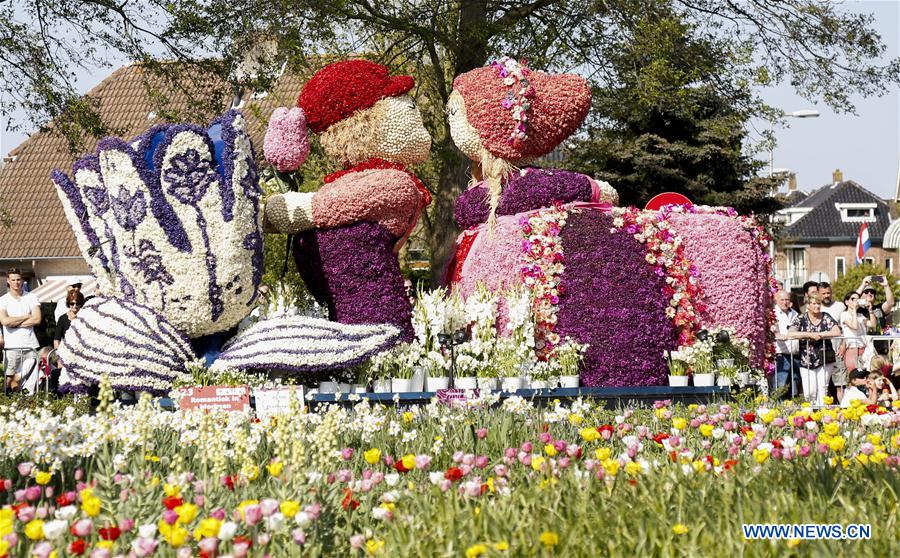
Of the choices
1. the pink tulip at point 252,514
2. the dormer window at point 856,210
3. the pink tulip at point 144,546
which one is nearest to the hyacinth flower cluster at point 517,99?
the pink tulip at point 252,514

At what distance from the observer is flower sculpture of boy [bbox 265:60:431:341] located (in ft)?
27.7

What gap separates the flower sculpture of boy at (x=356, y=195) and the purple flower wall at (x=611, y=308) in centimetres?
124

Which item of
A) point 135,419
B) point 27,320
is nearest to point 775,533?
point 135,419

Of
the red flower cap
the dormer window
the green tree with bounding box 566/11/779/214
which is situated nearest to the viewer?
the red flower cap

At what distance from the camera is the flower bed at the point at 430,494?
10.6 feet

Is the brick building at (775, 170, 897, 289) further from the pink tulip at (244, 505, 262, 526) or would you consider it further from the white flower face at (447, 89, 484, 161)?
the pink tulip at (244, 505, 262, 526)

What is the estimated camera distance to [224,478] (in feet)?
12.9

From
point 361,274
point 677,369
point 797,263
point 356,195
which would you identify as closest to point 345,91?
point 356,195

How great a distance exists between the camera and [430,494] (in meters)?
4.01

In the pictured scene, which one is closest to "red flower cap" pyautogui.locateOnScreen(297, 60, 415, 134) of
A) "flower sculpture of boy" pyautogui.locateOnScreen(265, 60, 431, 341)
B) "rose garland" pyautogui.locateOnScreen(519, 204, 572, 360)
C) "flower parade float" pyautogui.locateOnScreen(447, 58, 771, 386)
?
"flower sculpture of boy" pyautogui.locateOnScreen(265, 60, 431, 341)

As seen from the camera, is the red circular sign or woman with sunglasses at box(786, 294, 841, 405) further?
woman with sunglasses at box(786, 294, 841, 405)

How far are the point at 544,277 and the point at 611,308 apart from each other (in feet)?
1.84

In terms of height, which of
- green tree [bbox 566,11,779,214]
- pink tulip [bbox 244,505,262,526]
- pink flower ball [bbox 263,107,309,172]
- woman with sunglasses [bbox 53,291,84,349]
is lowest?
pink tulip [bbox 244,505,262,526]

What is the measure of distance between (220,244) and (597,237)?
9.29 ft
